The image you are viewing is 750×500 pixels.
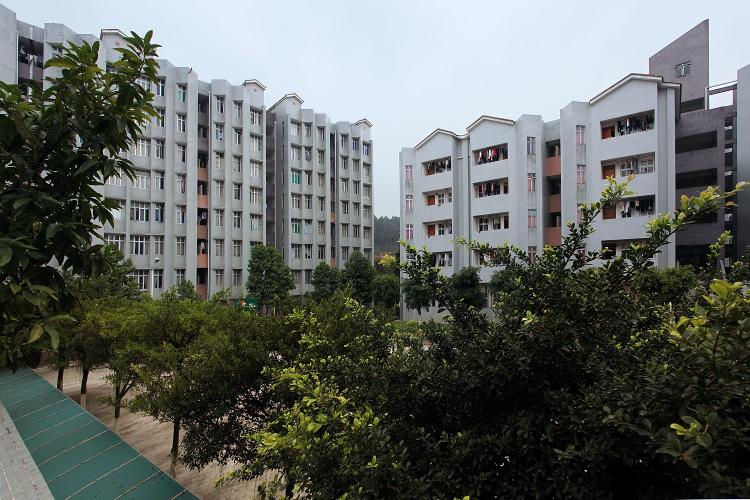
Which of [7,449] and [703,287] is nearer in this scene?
[703,287]

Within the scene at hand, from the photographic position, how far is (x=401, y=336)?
336cm

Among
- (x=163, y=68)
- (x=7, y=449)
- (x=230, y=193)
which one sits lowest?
(x=7, y=449)

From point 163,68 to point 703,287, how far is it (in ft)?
103

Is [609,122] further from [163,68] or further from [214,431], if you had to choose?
[163,68]

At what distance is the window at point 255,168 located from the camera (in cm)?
3131

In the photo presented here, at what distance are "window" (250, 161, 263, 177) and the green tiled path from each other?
964 inches

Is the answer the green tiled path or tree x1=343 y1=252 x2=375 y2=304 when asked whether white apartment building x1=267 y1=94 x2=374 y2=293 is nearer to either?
tree x1=343 y1=252 x2=375 y2=304

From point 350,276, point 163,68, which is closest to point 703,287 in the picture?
point 350,276

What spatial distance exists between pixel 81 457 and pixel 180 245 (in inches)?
926

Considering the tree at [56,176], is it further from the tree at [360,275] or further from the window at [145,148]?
the tree at [360,275]

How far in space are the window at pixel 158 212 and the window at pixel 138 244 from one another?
4.78ft

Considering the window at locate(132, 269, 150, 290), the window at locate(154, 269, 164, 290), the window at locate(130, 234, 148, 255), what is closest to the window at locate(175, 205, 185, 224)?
the window at locate(130, 234, 148, 255)

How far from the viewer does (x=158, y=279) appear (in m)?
26.7

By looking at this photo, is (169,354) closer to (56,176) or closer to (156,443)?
(156,443)
